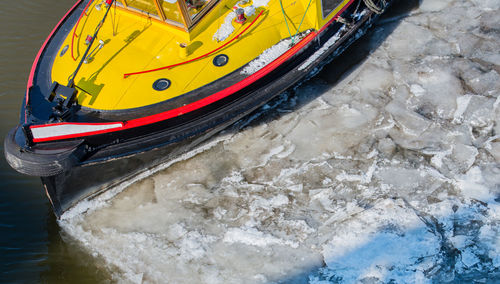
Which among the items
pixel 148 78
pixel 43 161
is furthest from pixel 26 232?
pixel 148 78

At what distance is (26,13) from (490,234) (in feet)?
24.8

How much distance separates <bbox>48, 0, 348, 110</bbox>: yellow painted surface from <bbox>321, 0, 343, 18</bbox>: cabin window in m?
0.09

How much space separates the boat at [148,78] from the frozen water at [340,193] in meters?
0.59

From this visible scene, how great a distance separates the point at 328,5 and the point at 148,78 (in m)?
2.41

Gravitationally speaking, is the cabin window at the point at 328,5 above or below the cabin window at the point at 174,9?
below

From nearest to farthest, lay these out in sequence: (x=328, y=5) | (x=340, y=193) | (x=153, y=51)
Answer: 1. (x=340, y=193)
2. (x=153, y=51)
3. (x=328, y=5)

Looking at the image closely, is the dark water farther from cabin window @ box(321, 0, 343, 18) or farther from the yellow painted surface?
cabin window @ box(321, 0, 343, 18)

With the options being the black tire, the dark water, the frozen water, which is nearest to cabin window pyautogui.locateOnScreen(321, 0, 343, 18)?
the frozen water

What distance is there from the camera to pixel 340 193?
5.07 m

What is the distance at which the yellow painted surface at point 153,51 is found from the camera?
16.1 feet

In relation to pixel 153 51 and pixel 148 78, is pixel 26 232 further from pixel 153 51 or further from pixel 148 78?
pixel 153 51

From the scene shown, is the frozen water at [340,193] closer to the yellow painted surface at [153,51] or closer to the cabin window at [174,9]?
the yellow painted surface at [153,51]

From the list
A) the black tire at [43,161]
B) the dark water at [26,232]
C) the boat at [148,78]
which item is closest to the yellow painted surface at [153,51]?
the boat at [148,78]

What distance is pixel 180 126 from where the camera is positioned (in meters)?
4.95
